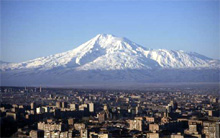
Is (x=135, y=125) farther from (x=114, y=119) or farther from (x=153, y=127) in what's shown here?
(x=114, y=119)

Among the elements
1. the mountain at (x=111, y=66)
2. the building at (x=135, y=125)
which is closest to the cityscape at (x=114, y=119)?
the building at (x=135, y=125)

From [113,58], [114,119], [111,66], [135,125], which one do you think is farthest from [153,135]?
[113,58]

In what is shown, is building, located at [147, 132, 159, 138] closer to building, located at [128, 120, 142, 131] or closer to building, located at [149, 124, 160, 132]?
building, located at [149, 124, 160, 132]

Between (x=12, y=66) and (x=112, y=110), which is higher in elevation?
(x=12, y=66)

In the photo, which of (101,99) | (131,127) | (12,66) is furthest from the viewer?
(12,66)

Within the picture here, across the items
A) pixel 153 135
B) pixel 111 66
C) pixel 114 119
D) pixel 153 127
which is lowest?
pixel 153 135

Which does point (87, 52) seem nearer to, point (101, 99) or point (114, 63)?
point (114, 63)

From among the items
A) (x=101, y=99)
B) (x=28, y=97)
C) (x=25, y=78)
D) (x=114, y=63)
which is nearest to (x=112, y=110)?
(x=101, y=99)
